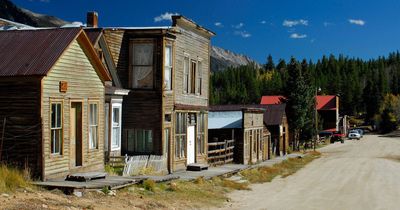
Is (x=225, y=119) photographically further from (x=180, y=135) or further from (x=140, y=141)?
(x=140, y=141)

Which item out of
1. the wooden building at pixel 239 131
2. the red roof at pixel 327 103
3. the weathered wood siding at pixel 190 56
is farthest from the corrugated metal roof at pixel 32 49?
the red roof at pixel 327 103

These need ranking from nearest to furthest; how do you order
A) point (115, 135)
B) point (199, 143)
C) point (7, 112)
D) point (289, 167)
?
point (7, 112) → point (115, 135) → point (199, 143) → point (289, 167)

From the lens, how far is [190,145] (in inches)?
1108

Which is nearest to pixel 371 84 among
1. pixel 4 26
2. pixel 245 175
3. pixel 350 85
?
pixel 350 85

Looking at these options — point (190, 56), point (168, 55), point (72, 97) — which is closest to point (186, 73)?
point (190, 56)

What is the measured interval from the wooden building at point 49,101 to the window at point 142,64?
478 cm

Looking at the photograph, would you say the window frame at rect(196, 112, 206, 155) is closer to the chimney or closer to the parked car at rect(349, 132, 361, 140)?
the chimney

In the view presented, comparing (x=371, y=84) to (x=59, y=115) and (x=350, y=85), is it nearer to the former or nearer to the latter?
(x=350, y=85)

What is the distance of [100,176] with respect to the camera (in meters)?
18.0

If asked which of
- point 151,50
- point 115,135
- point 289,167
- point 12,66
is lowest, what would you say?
point 289,167

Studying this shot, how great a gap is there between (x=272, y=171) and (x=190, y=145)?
827cm

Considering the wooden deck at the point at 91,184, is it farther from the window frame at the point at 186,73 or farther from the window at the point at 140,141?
the window frame at the point at 186,73

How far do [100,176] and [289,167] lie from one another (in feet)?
77.2

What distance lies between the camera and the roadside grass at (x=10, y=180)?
14.3 metres
